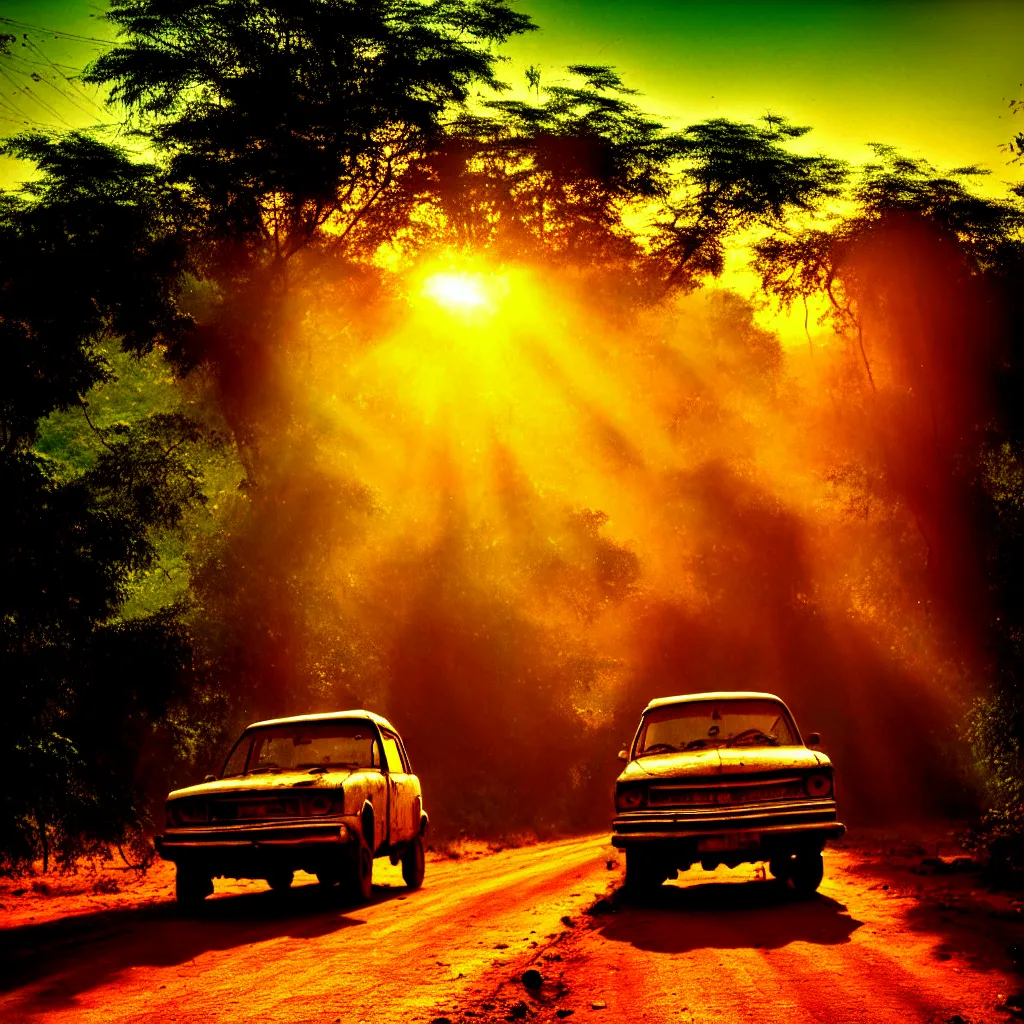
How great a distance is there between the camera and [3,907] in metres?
15.5

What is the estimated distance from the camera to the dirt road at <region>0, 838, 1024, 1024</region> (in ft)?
22.2

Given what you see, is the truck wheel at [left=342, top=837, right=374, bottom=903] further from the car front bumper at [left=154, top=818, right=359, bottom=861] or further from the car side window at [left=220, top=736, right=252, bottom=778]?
the car side window at [left=220, top=736, right=252, bottom=778]

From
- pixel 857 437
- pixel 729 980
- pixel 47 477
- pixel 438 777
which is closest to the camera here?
Result: pixel 729 980

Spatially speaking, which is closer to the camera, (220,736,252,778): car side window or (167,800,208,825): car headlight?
(167,800,208,825): car headlight

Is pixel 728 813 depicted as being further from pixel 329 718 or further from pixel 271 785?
pixel 329 718

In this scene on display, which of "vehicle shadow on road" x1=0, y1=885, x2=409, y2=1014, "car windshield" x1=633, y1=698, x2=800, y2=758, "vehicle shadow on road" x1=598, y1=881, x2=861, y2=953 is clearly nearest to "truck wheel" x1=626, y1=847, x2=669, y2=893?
"vehicle shadow on road" x1=598, y1=881, x2=861, y2=953

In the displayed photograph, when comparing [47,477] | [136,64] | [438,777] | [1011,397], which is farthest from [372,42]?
[438,777]

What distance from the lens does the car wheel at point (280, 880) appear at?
11.9 metres

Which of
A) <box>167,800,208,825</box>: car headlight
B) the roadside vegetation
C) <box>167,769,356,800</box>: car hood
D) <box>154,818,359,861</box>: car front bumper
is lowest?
<box>154,818,359,861</box>: car front bumper

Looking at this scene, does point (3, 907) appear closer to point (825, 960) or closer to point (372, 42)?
point (825, 960)

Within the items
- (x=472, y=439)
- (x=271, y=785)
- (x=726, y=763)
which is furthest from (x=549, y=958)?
(x=472, y=439)

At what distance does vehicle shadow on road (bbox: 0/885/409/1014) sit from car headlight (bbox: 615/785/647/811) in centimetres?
255

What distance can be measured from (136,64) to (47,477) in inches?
362

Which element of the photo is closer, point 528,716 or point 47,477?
point 47,477
